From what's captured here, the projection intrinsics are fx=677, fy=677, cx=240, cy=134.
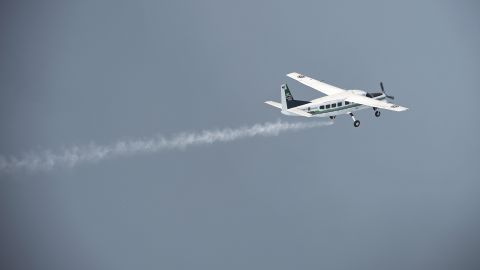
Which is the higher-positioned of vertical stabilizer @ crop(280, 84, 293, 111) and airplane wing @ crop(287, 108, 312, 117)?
vertical stabilizer @ crop(280, 84, 293, 111)

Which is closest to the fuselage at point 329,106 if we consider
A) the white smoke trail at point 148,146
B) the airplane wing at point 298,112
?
the airplane wing at point 298,112

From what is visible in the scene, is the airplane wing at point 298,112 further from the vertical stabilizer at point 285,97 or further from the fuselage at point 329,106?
the vertical stabilizer at point 285,97

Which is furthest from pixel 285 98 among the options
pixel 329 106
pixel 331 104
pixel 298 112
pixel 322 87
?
pixel 322 87

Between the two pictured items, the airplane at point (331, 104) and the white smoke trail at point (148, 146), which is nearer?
the airplane at point (331, 104)

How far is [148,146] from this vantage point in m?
130

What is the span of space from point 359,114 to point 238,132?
8266 cm

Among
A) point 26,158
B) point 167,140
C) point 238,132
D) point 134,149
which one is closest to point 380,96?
point 238,132

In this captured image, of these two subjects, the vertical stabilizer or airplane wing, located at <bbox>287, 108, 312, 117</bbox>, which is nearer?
airplane wing, located at <bbox>287, 108, 312, 117</bbox>

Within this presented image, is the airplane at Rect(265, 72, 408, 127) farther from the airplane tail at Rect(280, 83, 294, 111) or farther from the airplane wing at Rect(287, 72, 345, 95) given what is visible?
the airplane wing at Rect(287, 72, 345, 95)

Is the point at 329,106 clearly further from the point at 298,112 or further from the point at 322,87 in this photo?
the point at 322,87

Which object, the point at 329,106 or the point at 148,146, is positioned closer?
the point at 329,106

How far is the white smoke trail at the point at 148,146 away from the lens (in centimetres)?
12306

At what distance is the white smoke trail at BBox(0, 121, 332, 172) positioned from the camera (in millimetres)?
123062

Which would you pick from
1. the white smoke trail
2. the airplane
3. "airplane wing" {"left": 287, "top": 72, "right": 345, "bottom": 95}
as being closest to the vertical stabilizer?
the airplane
